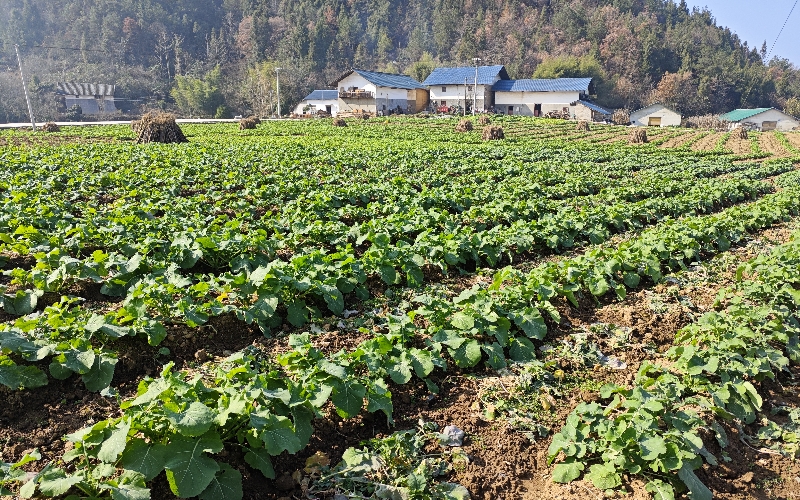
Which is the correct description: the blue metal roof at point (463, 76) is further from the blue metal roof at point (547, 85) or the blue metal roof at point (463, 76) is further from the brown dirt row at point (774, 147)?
the brown dirt row at point (774, 147)

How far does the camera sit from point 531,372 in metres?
4.36

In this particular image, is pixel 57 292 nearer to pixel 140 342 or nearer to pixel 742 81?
pixel 140 342

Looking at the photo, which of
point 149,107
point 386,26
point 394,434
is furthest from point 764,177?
point 386,26

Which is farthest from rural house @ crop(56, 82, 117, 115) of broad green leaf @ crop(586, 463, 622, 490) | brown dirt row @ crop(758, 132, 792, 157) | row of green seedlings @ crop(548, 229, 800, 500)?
broad green leaf @ crop(586, 463, 622, 490)

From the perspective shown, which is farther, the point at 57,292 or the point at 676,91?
the point at 676,91

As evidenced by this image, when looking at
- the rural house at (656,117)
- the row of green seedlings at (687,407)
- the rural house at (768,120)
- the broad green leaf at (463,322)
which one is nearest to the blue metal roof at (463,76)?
the rural house at (656,117)

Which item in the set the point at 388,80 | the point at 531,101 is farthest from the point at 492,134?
the point at 388,80

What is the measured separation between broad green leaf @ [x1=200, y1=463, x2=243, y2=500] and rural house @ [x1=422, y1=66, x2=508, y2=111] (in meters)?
62.2

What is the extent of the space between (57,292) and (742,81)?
108976mm

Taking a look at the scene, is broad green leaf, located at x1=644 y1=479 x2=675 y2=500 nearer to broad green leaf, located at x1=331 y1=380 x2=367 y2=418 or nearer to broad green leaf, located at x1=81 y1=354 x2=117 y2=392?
broad green leaf, located at x1=331 y1=380 x2=367 y2=418

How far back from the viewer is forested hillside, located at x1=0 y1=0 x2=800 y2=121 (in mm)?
81438

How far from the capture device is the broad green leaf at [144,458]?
8.79 ft

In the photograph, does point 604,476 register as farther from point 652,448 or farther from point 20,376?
point 20,376

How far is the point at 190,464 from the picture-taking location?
2727 mm
